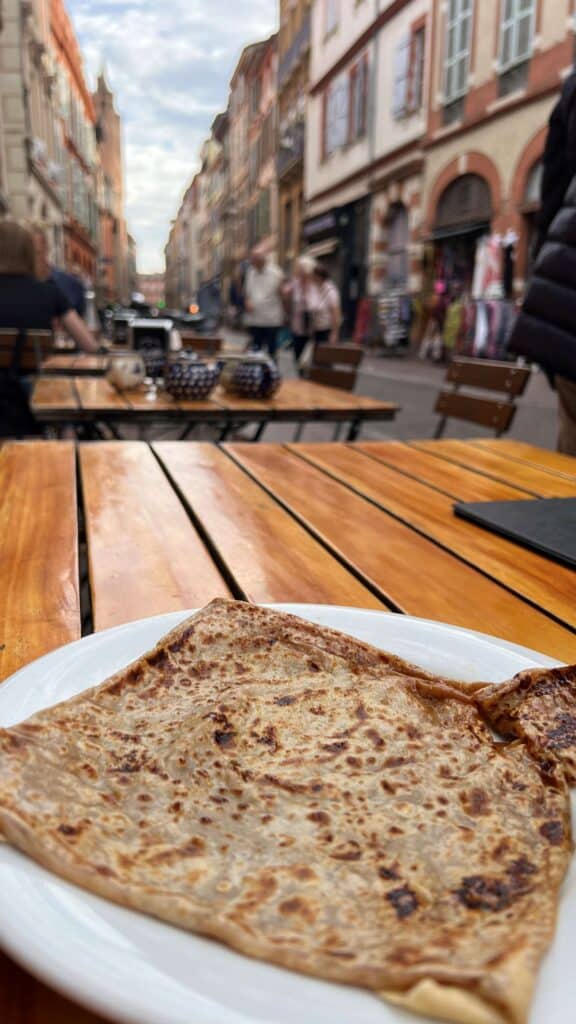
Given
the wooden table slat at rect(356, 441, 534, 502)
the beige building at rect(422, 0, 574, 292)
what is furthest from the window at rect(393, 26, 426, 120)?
the wooden table slat at rect(356, 441, 534, 502)

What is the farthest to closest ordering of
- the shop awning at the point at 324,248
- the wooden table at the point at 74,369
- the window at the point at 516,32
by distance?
the shop awning at the point at 324,248
the window at the point at 516,32
the wooden table at the point at 74,369

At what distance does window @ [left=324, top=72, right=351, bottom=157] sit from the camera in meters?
19.4

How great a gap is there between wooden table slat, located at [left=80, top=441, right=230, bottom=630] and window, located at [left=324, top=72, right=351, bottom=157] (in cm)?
2031

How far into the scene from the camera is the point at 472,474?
1.79m

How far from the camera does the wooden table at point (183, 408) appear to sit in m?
2.90

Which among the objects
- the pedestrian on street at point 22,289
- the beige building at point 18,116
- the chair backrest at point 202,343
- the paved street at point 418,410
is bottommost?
the paved street at point 418,410

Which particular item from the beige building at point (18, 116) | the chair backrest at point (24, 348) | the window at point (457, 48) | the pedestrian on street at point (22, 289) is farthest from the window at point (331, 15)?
the chair backrest at point (24, 348)

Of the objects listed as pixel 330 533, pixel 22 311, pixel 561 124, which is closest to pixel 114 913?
pixel 330 533

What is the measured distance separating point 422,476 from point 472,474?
0.40ft

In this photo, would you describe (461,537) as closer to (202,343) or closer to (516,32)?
(202,343)

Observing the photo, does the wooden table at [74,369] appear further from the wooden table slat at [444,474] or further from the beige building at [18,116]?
the beige building at [18,116]

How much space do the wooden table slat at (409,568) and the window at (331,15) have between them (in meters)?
22.0

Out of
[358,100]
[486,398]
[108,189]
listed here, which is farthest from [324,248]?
[108,189]

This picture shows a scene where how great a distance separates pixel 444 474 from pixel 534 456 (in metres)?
0.38
